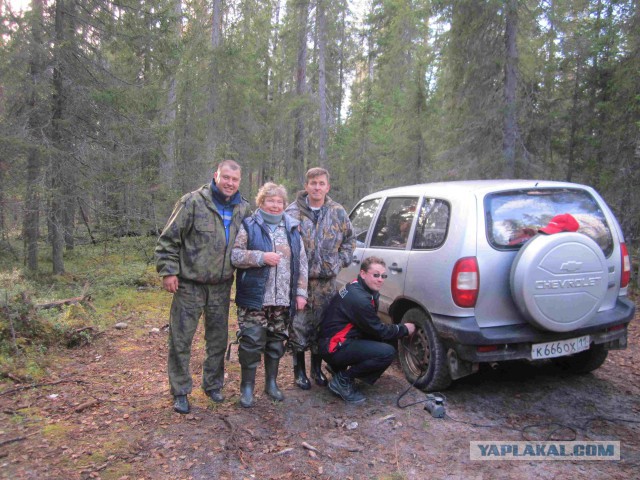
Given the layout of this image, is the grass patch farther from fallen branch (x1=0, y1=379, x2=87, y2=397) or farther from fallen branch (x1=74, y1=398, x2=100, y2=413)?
fallen branch (x1=74, y1=398, x2=100, y2=413)

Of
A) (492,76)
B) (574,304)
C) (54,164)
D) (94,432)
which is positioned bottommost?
(94,432)

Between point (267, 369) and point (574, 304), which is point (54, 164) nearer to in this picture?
point (267, 369)

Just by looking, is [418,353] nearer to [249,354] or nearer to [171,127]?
[249,354]

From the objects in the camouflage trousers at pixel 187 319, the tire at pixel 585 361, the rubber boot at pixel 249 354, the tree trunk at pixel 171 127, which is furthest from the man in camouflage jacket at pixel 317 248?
the tree trunk at pixel 171 127

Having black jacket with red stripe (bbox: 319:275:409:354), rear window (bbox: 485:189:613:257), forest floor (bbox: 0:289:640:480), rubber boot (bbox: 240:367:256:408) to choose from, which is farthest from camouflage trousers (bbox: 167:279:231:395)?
rear window (bbox: 485:189:613:257)

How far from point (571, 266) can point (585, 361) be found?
147 centimetres

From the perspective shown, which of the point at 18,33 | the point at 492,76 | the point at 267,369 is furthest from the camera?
the point at 492,76

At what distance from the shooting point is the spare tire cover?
3.23m

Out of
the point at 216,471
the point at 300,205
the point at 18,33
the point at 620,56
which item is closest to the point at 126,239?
the point at 18,33

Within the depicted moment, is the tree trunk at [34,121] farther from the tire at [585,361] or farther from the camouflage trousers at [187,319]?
the tire at [585,361]

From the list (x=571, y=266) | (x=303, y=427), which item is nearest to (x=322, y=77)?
(x=571, y=266)

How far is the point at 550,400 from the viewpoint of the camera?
3.74m

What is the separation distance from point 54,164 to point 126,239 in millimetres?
3805

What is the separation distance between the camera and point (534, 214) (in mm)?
3605
